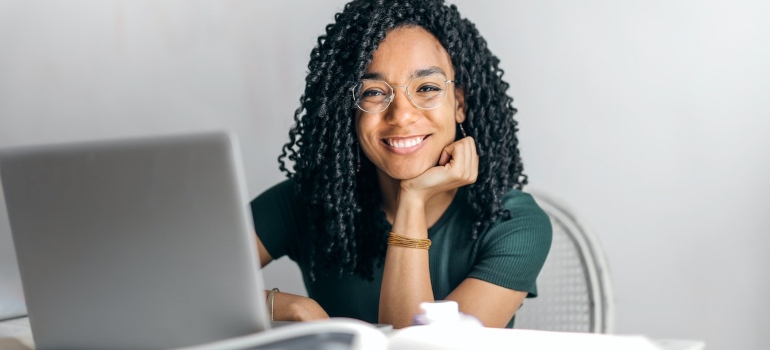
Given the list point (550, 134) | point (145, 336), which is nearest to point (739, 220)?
point (550, 134)

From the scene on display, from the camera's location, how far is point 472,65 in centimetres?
180

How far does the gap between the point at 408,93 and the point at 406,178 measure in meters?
0.17

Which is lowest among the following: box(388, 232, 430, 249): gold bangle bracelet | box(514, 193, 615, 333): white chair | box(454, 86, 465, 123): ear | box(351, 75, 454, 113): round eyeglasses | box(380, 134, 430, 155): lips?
box(514, 193, 615, 333): white chair

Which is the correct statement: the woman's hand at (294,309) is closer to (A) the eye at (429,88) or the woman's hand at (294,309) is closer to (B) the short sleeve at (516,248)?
(B) the short sleeve at (516,248)

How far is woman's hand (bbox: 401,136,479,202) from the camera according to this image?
1.70 m

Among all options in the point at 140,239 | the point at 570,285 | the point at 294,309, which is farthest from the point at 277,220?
the point at 140,239

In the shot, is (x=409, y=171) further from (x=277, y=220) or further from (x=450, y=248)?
(x=277, y=220)

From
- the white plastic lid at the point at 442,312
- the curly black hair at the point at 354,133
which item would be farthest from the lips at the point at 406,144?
the white plastic lid at the point at 442,312

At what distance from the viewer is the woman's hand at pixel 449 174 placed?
1701 mm

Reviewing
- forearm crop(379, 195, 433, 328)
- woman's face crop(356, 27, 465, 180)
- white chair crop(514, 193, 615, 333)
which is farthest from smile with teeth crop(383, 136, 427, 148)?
white chair crop(514, 193, 615, 333)

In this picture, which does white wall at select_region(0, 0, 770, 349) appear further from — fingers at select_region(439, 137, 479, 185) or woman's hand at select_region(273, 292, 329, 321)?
woman's hand at select_region(273, 292, 329, 321)

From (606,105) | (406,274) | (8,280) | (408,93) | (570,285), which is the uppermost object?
(408,93)

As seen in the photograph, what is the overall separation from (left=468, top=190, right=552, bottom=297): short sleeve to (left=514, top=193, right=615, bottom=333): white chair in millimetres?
97

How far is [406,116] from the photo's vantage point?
5.63 feet
